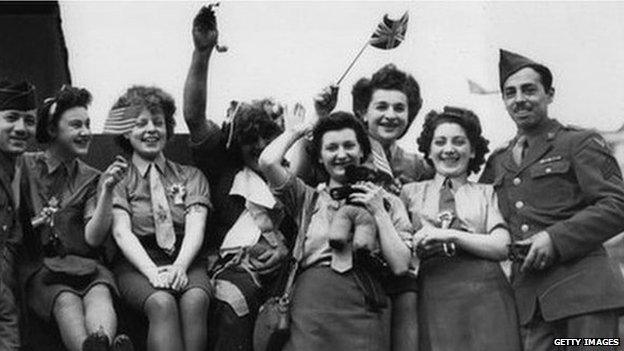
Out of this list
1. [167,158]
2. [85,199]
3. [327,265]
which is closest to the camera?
[327,265]

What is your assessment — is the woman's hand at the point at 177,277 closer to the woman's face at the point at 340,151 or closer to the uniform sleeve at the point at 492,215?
the woman's face at the point at 340,151

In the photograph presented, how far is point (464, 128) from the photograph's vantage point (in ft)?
14.0

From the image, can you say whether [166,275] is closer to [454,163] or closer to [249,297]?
[249,297]

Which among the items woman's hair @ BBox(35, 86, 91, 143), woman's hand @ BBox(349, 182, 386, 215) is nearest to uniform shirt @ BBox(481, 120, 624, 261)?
woman's hand @ BBox(349, 182, 386, 215)

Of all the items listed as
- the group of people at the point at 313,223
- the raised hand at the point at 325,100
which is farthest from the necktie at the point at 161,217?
the raised hand at the point at 325,100

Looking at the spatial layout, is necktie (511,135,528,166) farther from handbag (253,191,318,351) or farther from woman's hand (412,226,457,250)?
handbag (253,191,318,351)

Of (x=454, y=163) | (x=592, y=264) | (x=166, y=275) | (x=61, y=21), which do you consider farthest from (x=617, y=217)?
(x=61, y=21)

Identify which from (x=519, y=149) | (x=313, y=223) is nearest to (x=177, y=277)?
(x=313, y=223)

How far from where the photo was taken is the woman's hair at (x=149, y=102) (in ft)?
14.3

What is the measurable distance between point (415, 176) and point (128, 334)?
1.20 m

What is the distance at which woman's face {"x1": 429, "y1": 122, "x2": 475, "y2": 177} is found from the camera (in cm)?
425

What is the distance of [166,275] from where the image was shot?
406 centimetres

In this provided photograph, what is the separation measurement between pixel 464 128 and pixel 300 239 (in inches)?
28.7

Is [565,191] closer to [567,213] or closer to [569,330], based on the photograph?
[567,213]
